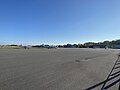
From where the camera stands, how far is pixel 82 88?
18.0 ft

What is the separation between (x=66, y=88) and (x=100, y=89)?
130 cm

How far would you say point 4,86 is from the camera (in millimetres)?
5406

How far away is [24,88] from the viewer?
5258 millimetres

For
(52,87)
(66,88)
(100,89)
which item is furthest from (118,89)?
(52,87)

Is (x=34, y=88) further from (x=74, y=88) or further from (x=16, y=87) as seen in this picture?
(x=74, y=88)

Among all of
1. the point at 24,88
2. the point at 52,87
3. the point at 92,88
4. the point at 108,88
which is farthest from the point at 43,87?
the point at 108,88

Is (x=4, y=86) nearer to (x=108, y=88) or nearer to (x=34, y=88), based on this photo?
(x=34, y=88)

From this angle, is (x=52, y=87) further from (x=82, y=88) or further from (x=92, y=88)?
(x=92, y=88)

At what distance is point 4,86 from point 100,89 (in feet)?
12.0

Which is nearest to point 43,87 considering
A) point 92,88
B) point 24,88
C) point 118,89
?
point 24,88

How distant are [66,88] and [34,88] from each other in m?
1.22

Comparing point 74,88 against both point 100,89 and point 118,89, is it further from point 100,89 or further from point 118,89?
point 118,89

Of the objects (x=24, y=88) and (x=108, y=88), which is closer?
(x=24, y=88)

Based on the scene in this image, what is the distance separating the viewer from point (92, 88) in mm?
5516
